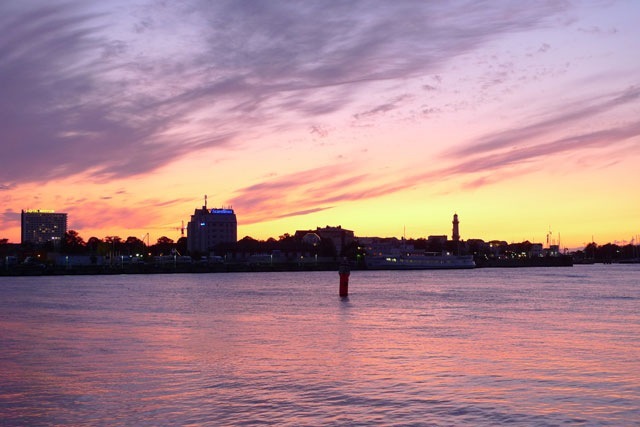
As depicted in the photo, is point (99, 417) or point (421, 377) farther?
point (421, 377)

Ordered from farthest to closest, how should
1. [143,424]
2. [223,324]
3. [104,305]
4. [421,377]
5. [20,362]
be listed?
[104,305]
[223,324]
[20,362]
[421,377]
[143,424]

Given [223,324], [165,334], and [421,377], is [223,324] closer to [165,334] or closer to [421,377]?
[165,334]

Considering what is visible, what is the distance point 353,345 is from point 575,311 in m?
30.6

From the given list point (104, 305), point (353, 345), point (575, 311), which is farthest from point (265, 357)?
point (104, 305)

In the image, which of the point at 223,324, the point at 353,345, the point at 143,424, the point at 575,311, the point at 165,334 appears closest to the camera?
the point at 143,424

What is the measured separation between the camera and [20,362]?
1160 inches

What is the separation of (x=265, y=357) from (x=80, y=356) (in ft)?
24.9

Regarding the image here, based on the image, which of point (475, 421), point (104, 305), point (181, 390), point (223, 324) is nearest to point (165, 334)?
point (223, 324)

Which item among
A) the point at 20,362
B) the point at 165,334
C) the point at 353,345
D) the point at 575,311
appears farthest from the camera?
the point at 575,311

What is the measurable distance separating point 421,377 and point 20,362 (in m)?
15.5

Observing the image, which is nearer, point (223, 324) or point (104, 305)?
point (223, 324)

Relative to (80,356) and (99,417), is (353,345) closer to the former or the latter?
(80,356)

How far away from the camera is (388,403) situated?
21.1 m

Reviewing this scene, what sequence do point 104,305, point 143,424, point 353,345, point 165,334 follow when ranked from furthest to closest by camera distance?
point 104,305
point 165,334
point 353,345
point 143,424
